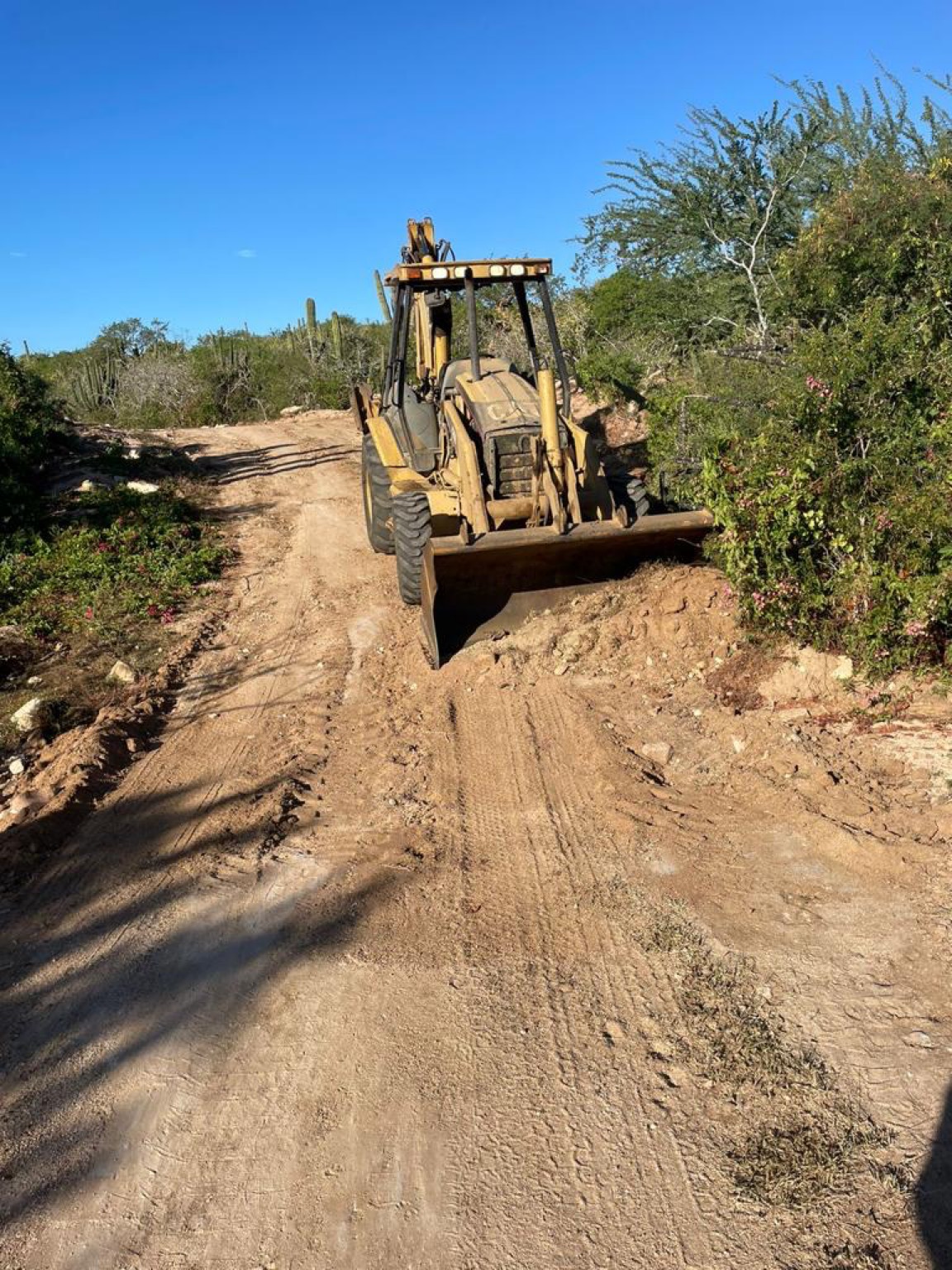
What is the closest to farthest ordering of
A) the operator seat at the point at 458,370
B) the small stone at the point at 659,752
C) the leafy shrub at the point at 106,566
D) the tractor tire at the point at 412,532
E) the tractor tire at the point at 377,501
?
1. the small stone at the point at 659,752
2. the tractor tire at the point at 412,532
3. the operator seat at the point at 458,370
4. the leafy shrub at the point at 106,566
5. the tractor tire at the point at 377,501

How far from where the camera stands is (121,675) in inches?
281

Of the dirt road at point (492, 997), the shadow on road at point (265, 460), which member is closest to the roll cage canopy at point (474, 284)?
the dirt road at point (492, 997)

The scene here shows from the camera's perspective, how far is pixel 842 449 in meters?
5.93

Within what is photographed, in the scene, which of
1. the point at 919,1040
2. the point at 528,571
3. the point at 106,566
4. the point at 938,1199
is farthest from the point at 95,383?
the point at 938,1199

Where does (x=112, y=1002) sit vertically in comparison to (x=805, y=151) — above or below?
below

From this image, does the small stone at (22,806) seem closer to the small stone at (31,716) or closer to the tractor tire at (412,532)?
the small stone at (31,716)

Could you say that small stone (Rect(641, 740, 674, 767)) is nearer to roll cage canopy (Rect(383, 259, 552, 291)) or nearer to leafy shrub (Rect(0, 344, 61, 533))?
roll cage canopy (Rect(383, 259, 552, 291))

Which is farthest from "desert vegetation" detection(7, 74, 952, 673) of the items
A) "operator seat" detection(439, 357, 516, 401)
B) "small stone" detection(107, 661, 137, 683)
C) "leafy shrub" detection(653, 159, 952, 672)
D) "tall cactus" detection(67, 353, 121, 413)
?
"tall cactus" detection(67, 353, 121, 413)

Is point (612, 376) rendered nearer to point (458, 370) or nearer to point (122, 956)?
point (458, 370)

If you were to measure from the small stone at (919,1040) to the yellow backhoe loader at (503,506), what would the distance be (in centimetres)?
409

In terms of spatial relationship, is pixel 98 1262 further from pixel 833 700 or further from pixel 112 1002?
pixel 833 700

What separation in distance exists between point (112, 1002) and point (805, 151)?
43.6 feet

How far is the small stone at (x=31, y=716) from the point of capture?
6246 millimetres

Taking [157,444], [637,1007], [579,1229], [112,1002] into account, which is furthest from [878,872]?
[157,444]
